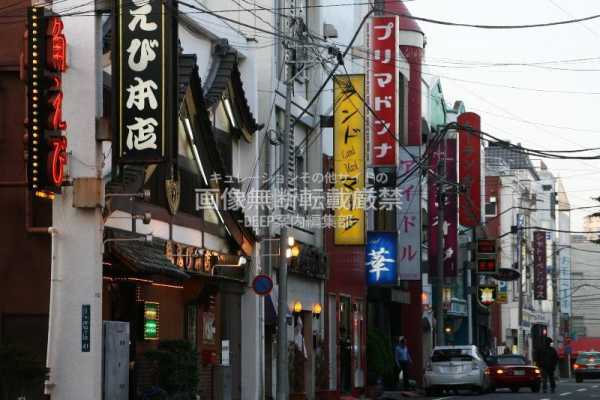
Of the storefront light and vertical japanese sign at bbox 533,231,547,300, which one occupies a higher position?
vertical japanese sign at bbox 533,231,547,300

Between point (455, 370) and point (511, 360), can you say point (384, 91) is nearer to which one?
point (455, 370)

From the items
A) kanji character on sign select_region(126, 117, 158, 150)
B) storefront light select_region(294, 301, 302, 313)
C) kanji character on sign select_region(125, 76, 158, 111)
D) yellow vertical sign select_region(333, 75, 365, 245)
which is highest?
yellow vertical sign select_region(333, 75, 365, 245)

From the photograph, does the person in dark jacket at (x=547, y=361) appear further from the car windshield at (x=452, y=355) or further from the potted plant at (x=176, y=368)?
the potted plant at (x=176, y=368)

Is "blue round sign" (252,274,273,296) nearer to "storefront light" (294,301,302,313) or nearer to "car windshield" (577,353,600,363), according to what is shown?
"storefront light" (294,301,302,313)

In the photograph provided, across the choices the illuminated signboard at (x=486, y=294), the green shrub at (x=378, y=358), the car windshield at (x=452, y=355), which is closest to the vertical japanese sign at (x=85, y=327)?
the car windshield at (x=452, y=355)

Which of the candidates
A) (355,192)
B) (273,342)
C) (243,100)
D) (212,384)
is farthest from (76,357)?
(355,192)

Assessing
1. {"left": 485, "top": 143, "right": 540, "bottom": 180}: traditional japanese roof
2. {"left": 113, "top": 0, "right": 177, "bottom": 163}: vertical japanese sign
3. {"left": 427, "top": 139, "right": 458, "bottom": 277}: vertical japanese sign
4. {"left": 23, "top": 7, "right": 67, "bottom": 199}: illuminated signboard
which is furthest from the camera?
{"left": 485, "top": 143, "right": 540, "bottom": 180}: traditional japanese roof

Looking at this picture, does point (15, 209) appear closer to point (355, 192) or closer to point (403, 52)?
point (355, 192)

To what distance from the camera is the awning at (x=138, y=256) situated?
23.4 m

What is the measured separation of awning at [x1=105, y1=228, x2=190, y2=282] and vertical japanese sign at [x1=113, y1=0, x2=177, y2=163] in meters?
1.64

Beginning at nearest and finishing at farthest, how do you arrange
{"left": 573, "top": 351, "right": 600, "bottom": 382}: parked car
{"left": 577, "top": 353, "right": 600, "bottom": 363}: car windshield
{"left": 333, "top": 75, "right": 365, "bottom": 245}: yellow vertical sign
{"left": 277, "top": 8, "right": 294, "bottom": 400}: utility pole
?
{"left": 277, "top": 8, "right": 294, "bottom": 400}: utility pole, {"left": 333, "top": 75, "right": 365, "bottom": 245}: yellow vertical sign, {"left": 573, "top": 351, "right": 600, "bottom": 382}: parked car, {"left": 577, "top": 353, "right": 600, "bottom": 363}: car windshield

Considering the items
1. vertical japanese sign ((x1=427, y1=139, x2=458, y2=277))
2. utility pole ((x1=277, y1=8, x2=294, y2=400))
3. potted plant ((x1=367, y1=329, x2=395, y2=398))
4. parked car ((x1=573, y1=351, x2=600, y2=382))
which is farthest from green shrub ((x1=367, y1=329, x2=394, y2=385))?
parked car ((x1=573, y1=351, x2=600, y2=382))

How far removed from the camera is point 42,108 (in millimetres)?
21781

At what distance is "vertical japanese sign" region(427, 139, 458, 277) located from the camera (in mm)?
59062
